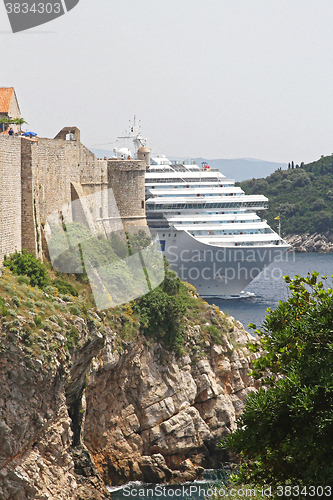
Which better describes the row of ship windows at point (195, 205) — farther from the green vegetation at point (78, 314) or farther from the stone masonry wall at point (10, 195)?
the stone masonry wall at point (10, 195)

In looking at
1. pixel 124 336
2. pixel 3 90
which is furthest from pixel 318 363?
pixel 3 90

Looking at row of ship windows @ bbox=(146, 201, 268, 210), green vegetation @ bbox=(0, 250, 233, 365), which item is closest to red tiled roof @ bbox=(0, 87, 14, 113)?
green vegetation @ bbox=(0, 250, 233, 365)

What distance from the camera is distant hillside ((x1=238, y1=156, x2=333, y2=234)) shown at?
270ft

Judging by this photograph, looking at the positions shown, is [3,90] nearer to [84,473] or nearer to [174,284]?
[174,284]

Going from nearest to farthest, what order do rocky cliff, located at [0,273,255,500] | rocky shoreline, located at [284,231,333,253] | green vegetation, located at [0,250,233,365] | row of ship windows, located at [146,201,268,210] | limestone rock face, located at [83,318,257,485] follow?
rocky cliff, located at [0,273,255,500] → green vegetation, located at [0,250,233,365] → limestone rock face, located at [83,318,257,485] → row of ship windows, located at [146,201,268,210] → rocky shoreline, located at [284,231,333,253]

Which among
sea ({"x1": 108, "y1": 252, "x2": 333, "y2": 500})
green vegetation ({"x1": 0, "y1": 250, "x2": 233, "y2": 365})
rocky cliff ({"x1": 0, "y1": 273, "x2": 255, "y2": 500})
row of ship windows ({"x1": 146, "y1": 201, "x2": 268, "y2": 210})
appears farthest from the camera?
row of ship windows ({"x1": 146, "y1": 201, "x2": 268, "y2": 210})

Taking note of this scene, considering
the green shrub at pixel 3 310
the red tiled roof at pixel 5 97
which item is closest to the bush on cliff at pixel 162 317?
the green shrub at pixel 3 310

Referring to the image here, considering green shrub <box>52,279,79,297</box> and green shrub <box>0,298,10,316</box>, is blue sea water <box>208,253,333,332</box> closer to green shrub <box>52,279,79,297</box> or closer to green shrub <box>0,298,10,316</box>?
green shrub <box>52,279,79,297</box>

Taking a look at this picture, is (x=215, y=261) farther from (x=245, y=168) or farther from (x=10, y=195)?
(x=245, y=168)

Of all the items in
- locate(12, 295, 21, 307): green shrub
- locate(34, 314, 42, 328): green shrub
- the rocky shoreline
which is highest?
locate(12, 295, 21, 307): green shrub

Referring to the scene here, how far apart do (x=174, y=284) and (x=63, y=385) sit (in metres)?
9.28

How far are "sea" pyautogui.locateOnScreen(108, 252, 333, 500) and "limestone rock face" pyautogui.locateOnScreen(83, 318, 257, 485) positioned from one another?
0.40 meters

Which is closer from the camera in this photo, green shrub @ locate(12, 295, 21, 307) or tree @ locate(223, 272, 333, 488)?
tree @ locate(223, 272, 333, 488)

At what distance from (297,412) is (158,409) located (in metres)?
14.1
